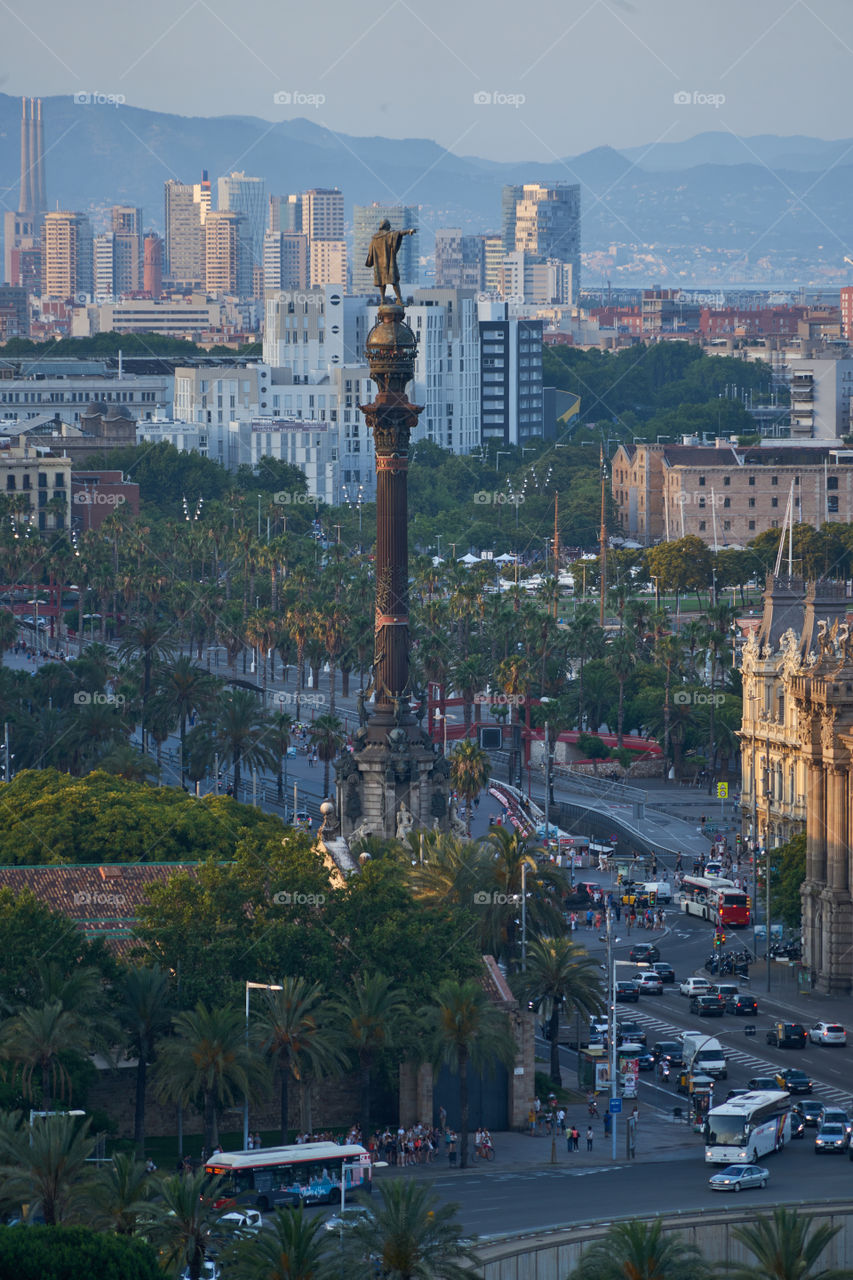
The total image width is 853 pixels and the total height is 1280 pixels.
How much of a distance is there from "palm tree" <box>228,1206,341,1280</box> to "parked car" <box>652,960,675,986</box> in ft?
140

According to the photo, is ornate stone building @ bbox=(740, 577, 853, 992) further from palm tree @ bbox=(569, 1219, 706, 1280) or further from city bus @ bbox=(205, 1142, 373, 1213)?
palm tree @ bbox=(569, 1219, 706, 1280)

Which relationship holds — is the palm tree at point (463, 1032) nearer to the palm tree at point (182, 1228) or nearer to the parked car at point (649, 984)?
the palm tree at point (182, 1228)

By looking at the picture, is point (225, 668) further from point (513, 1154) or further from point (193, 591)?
point (513, 1154)

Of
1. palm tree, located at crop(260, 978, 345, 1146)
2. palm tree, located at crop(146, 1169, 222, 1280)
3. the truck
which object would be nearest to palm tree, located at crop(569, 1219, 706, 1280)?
palm tree, located at crop(146, 1169, 222, 1280)

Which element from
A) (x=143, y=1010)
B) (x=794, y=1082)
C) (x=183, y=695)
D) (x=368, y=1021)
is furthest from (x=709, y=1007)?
(x=183, y=695)

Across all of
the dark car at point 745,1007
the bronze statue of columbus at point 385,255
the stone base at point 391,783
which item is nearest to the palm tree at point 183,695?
the stone base at point 391,783

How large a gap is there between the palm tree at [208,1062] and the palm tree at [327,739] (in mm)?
56233

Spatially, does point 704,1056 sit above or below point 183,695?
below

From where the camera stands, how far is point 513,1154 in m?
75.6

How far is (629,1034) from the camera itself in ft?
291

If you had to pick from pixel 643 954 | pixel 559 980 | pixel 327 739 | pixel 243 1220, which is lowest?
pixel 243 1220

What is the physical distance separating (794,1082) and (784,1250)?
24.6 metres

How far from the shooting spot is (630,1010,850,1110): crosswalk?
8112 centimetres

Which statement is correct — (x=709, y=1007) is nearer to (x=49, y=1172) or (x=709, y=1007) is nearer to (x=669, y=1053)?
(x=669, y=1053)
